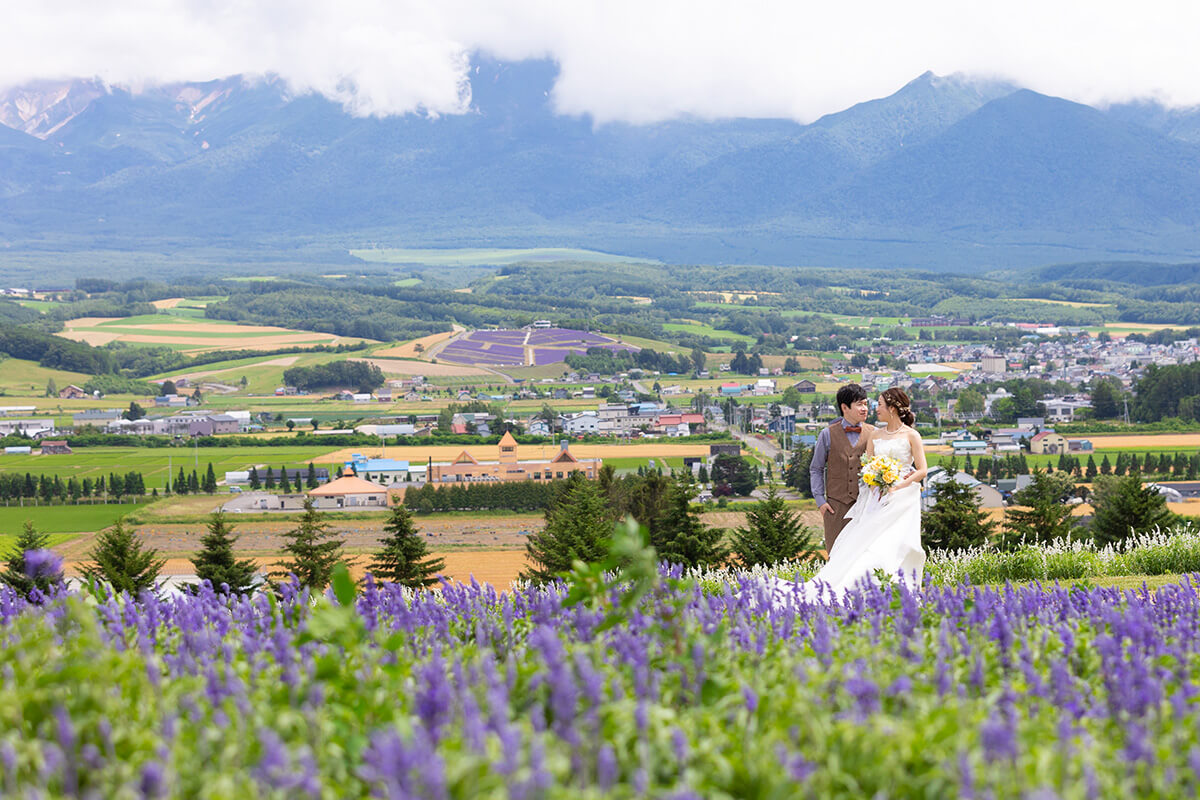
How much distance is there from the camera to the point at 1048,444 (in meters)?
84.6

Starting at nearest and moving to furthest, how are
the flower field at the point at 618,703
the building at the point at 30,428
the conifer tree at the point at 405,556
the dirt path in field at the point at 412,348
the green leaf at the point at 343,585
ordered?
the flower field at the point at 618,703
the green leaf at the point at 343,585
the conifer tree at the point at 405,556
the building at the point at 30,428
the dirt path in field at the point at 412,348

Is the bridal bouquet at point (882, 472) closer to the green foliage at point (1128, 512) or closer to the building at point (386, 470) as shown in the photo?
the green foliage at point (1128, 512)

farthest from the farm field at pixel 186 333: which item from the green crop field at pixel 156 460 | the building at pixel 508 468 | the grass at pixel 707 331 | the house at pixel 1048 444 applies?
the house at pixel 1048 444

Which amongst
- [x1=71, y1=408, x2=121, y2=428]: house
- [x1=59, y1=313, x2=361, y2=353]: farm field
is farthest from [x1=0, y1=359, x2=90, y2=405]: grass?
[x1=59, y1=313, x2=361, y2=353]: farm field

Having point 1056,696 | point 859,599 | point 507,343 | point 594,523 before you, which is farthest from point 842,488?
point 507,343

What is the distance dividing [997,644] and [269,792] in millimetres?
2885

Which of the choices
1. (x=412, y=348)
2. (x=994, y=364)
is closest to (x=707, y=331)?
(x=412, y=348)

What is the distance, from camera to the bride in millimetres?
8469

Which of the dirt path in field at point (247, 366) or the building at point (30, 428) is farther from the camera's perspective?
the dirt path in field at point (247, 366)

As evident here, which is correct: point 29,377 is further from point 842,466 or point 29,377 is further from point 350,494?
point 842,466

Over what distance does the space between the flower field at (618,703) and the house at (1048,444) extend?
85.0 m

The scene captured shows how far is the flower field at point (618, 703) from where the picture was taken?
9.23ft

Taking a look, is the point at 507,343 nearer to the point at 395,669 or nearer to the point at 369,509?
the point at 369,509

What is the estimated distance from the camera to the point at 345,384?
5315 inches
